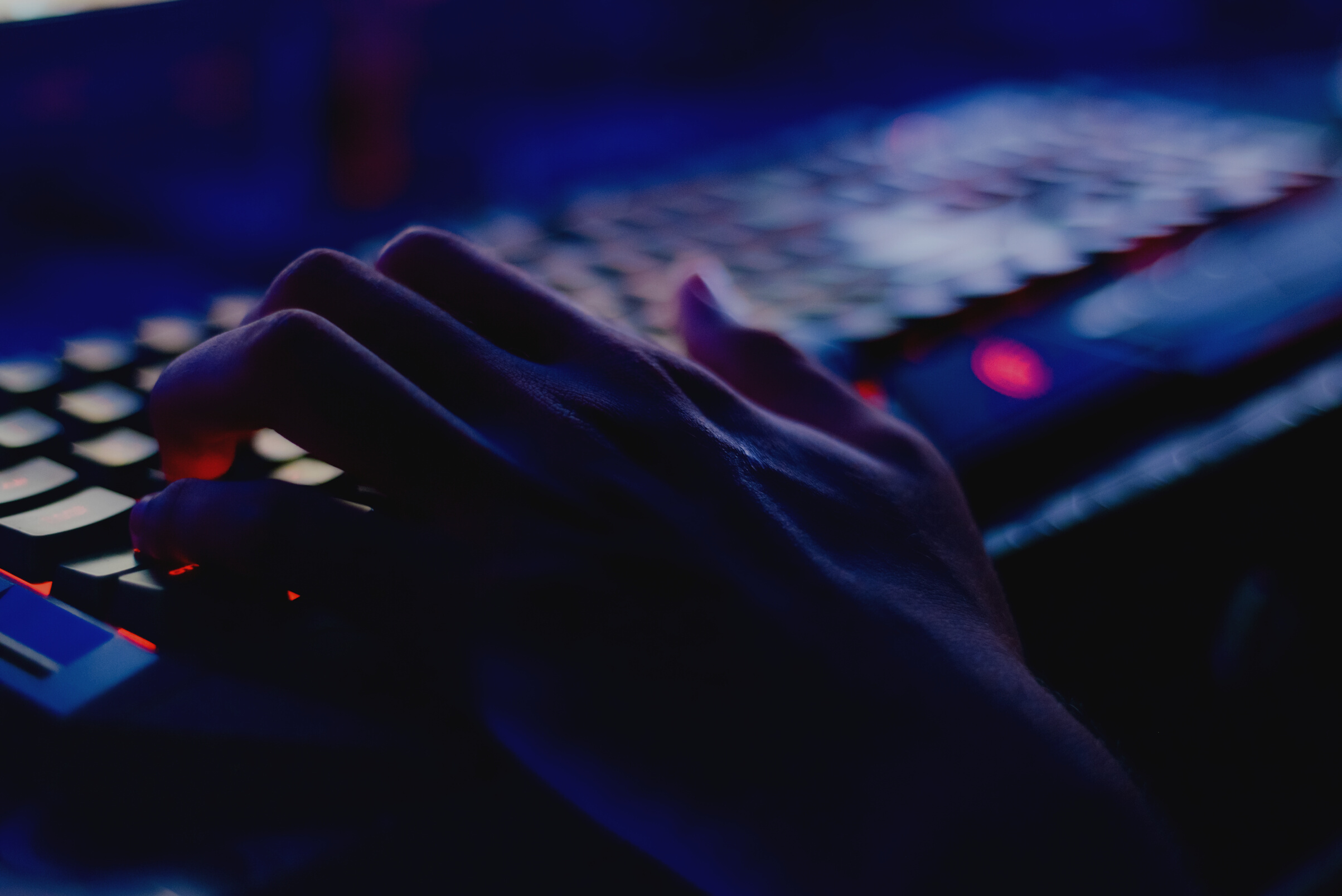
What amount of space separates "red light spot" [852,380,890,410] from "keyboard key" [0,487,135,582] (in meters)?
0.35

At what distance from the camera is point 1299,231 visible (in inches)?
27.6

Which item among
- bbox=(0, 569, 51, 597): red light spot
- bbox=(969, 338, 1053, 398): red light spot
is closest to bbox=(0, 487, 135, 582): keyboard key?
bbox=(0, 569, 51, 597): red light spot

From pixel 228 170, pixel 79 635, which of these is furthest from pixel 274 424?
pixel 228 170

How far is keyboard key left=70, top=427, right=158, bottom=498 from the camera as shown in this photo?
0.40 metres

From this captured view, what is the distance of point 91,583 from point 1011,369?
45 cm

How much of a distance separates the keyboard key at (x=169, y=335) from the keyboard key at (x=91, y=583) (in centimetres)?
16

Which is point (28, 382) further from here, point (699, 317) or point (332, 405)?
point (699, 317)

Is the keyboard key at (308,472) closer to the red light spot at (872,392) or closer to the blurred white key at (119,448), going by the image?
the blurred white key at (119,448)

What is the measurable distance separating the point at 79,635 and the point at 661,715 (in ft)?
0.63

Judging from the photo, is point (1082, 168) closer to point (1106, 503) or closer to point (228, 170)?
point (1106, 503)

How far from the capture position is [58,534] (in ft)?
1.16

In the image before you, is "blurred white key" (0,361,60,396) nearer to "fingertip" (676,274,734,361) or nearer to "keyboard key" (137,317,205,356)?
"keyboard key" (137,317,205,356)

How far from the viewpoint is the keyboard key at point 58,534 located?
0.35 metres

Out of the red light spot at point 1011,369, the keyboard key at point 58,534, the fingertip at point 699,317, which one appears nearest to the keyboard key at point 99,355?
the keyboard key at point 58,534
